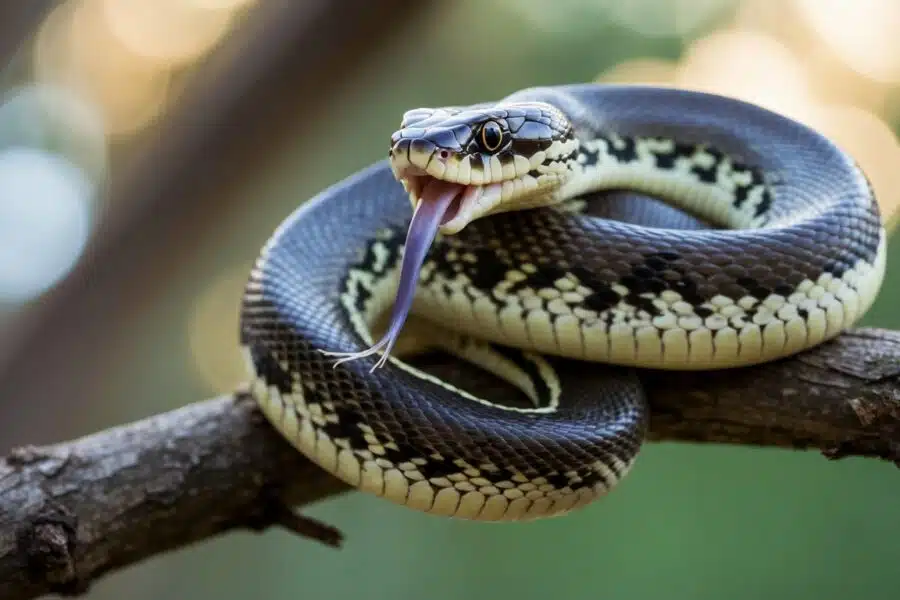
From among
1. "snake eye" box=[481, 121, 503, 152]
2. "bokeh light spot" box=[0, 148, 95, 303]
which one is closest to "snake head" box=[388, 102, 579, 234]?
"snake eye" box=[481, 121, 503, 152]

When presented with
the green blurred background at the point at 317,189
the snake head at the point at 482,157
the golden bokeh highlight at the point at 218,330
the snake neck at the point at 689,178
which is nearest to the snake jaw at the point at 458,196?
the snake head at the point at 482,157

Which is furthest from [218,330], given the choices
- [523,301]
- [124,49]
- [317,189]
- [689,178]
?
[523,301]

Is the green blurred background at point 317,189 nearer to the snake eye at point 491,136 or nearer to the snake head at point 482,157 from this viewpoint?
the snake head at point 482,157

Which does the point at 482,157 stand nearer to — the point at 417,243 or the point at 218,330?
the point at 417,243

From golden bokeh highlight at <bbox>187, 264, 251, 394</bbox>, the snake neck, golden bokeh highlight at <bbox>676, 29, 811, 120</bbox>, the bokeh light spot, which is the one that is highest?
the snake neck

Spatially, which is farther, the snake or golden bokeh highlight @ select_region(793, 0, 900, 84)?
golden bokeh highlight @ select_region(793, 0, 900, 84)

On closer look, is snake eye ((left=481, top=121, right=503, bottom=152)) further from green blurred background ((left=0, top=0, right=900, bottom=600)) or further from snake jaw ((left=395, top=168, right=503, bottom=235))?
green blurred background ((left=0, top=0, right=900, bottom=600))
